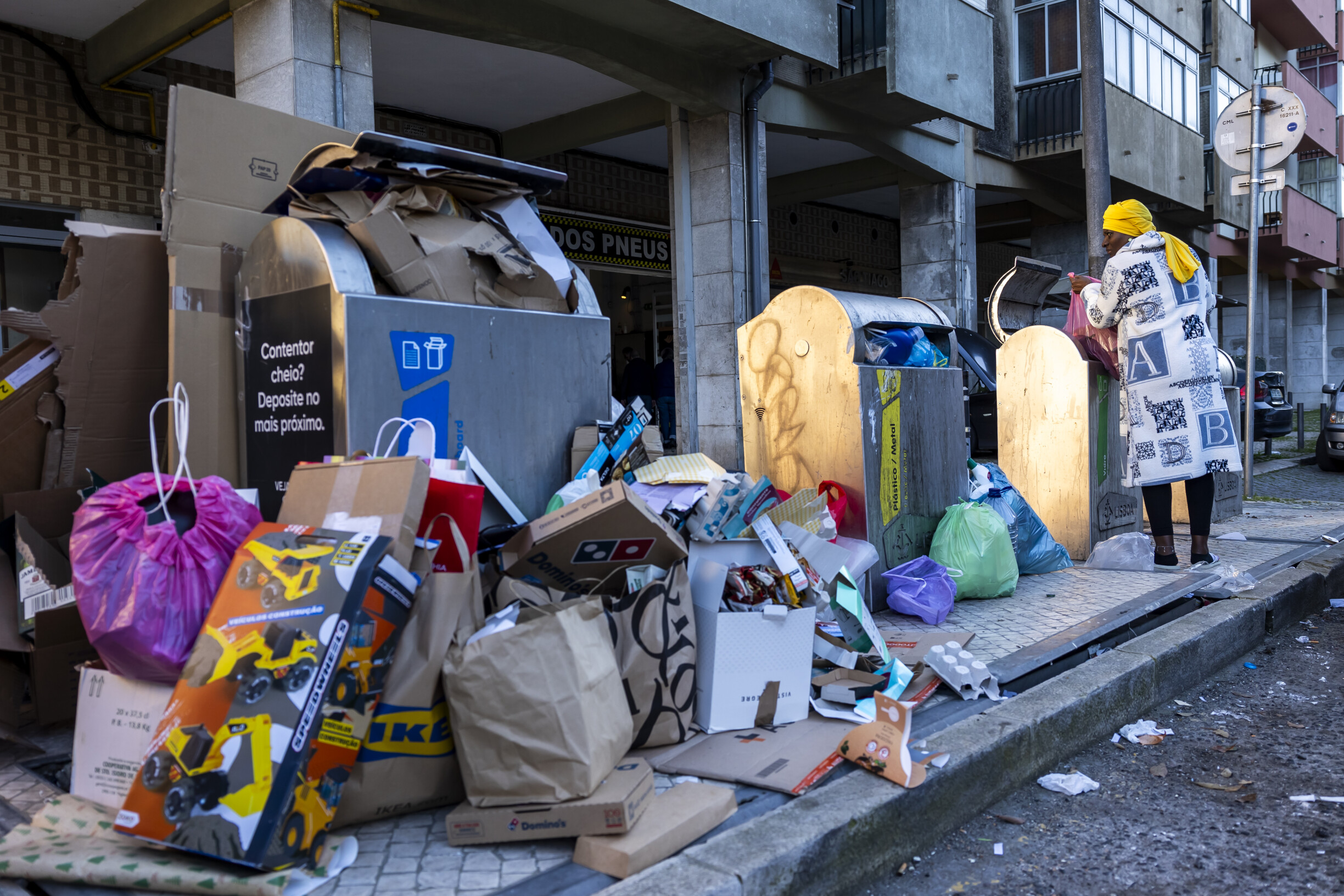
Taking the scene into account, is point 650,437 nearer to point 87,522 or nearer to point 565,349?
point 565,349

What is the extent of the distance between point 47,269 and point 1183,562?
28.8 feet

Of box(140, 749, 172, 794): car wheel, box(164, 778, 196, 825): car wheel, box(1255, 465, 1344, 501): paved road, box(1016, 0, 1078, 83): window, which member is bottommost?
box(1255, 465, 1344, 501): paved road

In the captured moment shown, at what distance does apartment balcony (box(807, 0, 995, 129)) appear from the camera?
10.2m

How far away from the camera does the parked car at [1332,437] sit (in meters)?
12.0

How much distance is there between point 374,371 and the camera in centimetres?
288

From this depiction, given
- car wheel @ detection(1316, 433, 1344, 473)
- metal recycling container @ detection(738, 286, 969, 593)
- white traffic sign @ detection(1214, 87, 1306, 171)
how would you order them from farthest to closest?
car wheel @ detection(1316, 433, 1344, 473), white traffic sign @ detection(1214, 87, 1306, 171), metal recycling container @ detection(738, 286, 969, 593)

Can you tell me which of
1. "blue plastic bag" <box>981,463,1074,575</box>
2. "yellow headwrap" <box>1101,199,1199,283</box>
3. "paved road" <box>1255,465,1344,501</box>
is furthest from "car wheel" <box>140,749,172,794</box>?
"paved road" <box>1255,465,1344,501</box>

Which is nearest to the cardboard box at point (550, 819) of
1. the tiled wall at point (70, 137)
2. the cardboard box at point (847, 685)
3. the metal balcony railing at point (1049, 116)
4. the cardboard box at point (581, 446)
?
the cardboard box at point (847, 685)

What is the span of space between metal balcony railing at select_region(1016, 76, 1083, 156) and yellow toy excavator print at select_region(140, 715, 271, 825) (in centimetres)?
1479

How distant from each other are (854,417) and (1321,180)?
35471 mm

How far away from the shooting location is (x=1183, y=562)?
562 centimetres

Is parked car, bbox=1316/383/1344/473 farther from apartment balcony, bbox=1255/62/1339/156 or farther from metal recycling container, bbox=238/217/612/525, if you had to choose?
apartment balcony, bbox=1255/62/1339/156

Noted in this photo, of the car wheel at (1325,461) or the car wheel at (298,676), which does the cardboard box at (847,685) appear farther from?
the car wheel at (1325,461)

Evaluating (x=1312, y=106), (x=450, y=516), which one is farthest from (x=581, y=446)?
(x=1312, y=106)
